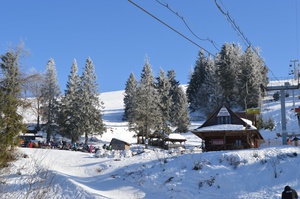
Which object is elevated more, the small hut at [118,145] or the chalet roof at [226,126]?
the chalet roof at [226,126]

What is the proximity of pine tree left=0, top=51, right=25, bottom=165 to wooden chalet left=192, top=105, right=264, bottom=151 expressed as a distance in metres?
15.8

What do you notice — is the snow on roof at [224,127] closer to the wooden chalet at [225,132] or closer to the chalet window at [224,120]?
the wooden chalet at [225,132]

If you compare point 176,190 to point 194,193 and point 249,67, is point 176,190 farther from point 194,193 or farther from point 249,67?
point 249,67

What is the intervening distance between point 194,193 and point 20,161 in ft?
44.6

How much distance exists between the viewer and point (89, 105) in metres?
54.8

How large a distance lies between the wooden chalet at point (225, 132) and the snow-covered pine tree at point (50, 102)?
26.9 m

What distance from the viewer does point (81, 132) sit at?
52531 mm

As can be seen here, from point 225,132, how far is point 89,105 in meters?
26.9

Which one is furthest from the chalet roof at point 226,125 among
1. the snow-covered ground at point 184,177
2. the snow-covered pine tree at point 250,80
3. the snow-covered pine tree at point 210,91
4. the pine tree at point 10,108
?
the snow-covered pine tree at point 210,91

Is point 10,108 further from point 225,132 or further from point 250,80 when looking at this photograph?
point 250,80

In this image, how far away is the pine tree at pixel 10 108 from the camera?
2602cm

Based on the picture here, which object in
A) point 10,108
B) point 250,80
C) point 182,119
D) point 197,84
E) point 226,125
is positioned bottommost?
point 226,125

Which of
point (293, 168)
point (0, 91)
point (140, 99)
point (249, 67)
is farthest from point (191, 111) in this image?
point (293, 168)

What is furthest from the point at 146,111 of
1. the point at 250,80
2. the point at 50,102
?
the point at 250,80
